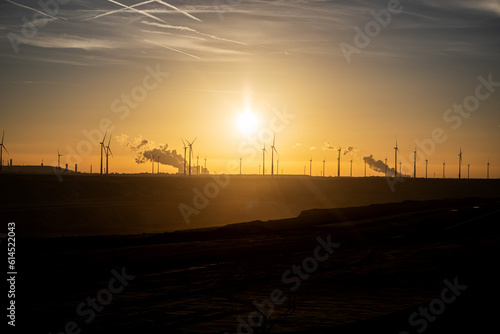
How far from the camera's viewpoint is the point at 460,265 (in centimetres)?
2503

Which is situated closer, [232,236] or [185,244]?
[185,244]

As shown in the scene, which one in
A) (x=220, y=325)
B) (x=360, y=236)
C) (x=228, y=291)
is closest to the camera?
(x=220, y=325)

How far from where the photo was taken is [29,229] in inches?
2886

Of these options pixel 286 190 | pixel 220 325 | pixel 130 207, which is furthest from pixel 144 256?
pixel 286 190

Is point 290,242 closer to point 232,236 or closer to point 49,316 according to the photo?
point 232,236

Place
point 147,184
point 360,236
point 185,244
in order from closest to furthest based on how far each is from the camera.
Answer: point 185,244 → point 360,236 → point 147,184

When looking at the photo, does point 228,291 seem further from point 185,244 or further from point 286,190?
point 286,190

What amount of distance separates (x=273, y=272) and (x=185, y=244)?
1054cm

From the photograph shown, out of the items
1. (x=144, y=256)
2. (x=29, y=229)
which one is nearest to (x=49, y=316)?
(x=144, y=256)

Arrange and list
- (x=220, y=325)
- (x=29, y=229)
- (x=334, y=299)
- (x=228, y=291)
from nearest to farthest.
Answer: (x=220, y=325)
(x=334, y=299)
(x=228, y=291)
(x=29, y=229)

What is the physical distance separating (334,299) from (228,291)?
3823 millimetres

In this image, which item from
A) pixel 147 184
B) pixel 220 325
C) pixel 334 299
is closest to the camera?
pixel 220 325

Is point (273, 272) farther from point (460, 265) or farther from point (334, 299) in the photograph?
point (460, 265)

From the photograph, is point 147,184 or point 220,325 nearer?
point 220,325
